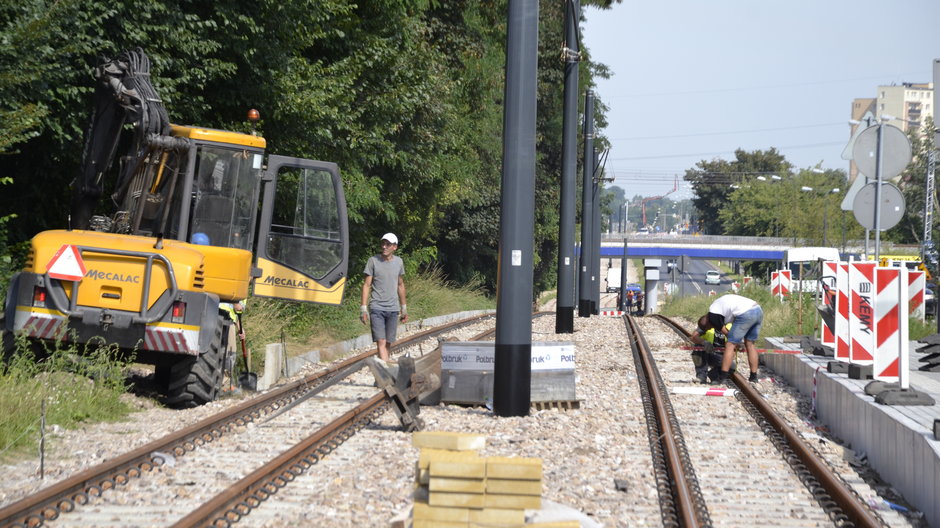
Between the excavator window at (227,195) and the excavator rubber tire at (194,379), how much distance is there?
4.00 feet

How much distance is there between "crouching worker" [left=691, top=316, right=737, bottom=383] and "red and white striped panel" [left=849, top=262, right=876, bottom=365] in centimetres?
271

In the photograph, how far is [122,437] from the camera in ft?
34.0

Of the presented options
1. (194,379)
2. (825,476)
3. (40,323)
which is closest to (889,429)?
(825,476)

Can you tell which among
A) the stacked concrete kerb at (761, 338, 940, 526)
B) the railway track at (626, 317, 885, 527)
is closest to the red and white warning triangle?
the railway track at (626, 317, 885, 527)

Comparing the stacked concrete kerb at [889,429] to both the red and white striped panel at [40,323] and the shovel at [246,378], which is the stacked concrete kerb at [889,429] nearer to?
the shovel at [246,378]

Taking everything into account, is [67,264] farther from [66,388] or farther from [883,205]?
[883,205]

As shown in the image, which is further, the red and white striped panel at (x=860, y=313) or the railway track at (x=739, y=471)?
the red and white striped panel at (x=860, y=313)

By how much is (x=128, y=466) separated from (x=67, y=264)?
3888mm

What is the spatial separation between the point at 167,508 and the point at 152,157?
659 centimetres

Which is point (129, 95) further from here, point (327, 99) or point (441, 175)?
point (441, 175)

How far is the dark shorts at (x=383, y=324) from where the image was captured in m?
14.4

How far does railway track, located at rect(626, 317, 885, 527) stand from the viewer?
25.6 ft

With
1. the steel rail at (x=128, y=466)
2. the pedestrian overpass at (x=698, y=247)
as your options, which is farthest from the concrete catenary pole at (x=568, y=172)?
the pedestrian overpass at (x=698, y=247)

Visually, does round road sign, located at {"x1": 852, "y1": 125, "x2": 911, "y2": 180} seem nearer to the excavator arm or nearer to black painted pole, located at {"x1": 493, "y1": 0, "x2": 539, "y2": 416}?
black painted pole, located at {"x1": 493, "y1": 0, "x2": 539, "y2": 416}
